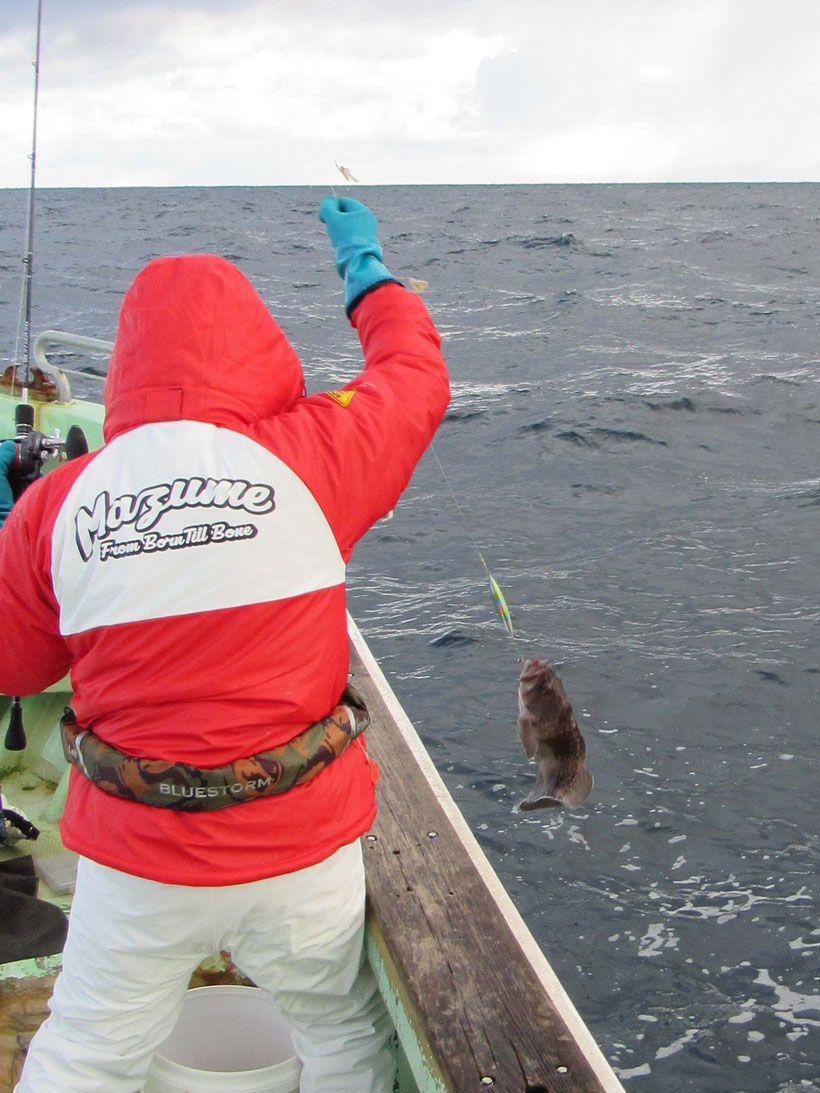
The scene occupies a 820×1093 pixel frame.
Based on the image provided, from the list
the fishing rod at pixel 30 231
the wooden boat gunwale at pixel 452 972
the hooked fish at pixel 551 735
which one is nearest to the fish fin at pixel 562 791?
the hooked fish at pixel 551 735

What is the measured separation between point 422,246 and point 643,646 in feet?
106

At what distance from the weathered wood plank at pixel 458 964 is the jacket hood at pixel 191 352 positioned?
4.27 ft

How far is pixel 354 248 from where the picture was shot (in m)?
2.67

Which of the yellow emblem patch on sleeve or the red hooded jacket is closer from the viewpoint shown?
the red hooded jacket

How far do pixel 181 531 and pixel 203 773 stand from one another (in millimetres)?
477

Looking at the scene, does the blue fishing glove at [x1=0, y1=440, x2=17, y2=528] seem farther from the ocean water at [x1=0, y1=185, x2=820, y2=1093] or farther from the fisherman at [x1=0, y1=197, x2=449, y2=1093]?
the ocean water at [x1=0, y1=185, x2=820, y2=1093]

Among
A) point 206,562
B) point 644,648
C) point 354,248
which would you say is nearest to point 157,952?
point 206,562

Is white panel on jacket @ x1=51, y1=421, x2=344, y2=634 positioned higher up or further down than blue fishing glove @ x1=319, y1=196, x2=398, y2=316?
further down

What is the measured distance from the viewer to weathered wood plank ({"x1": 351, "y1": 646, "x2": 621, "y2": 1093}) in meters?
2.11

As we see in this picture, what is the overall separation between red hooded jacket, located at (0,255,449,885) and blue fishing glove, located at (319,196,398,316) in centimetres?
43

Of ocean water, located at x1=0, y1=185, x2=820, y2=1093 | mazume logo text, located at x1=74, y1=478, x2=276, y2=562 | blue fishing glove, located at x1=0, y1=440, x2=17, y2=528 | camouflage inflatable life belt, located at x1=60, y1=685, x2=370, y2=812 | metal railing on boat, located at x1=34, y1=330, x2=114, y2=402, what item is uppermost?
metal railing on boat, located at x1=34, y1=330, x2=114, y2=402

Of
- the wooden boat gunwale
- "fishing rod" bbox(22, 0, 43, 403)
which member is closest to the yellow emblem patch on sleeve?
the wooden boat gunwale

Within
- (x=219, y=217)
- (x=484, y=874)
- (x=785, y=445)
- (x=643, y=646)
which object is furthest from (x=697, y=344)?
(x=219, y=217)

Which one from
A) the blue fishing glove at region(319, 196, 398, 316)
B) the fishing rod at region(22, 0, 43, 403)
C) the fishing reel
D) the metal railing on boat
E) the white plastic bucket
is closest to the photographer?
the blue fishing glove at region(319, 196, 398, 316)
